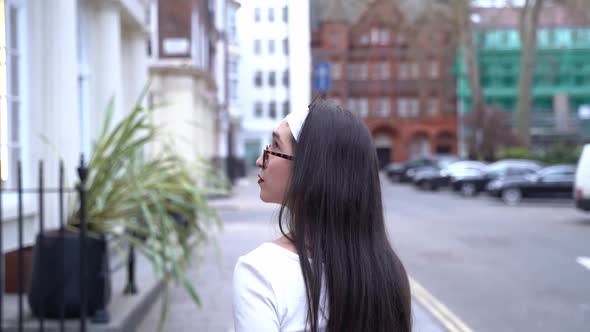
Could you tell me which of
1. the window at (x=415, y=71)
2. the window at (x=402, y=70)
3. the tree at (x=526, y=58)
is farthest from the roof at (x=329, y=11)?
the tree at (x=526, y=58)

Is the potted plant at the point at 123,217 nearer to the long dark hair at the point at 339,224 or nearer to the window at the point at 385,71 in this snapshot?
the window at the point at 385,71

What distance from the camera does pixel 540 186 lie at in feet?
82.4

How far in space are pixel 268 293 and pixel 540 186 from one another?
25110 mm

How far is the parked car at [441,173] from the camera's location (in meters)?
33.8

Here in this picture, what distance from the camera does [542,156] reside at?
36.2 metres

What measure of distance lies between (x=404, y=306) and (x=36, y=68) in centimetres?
629

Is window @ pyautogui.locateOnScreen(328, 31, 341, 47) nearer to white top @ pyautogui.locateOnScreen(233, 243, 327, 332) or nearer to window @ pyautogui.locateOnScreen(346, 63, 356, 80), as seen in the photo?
window @ pyautogui.locateOnScreen(346, 63, 356, 80)

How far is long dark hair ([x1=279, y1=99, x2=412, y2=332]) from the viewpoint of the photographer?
168cm

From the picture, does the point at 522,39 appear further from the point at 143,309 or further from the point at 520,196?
the point at 143,309

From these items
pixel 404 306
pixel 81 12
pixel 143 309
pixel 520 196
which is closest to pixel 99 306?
pixel 143 309

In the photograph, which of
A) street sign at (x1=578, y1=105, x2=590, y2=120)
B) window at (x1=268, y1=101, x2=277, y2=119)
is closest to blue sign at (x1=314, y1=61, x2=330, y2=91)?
window at (x1=268, y1=101, x2=277, y2=119)

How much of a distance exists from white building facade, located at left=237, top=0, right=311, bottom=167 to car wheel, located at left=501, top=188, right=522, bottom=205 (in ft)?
76.8

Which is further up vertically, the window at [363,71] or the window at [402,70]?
the window at [402,70]

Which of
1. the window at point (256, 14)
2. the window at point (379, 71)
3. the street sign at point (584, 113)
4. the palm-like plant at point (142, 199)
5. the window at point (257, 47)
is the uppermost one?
the street sign at point (584, 113)
